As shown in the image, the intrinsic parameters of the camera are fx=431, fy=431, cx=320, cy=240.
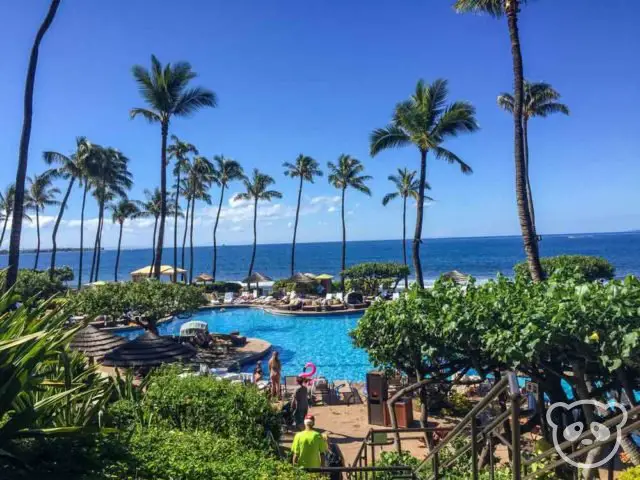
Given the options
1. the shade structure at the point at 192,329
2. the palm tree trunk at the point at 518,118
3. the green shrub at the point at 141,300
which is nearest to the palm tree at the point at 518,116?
the palm tree trunk at the point at 518,118

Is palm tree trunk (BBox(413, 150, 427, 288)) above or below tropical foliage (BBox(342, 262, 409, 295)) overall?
above

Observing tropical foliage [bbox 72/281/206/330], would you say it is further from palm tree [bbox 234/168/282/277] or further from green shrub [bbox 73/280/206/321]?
palm tree [bbox 234/168/282/277]

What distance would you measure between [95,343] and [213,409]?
366 inches

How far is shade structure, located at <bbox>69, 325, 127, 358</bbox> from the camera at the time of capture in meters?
13.3

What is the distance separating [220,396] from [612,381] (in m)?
5.54

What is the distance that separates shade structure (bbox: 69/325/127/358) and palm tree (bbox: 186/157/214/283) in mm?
27793

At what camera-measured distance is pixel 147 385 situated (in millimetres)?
7230

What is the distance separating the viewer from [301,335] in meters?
25.0

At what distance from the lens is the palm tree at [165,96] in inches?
892

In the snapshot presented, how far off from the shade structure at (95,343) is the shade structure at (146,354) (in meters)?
0.94

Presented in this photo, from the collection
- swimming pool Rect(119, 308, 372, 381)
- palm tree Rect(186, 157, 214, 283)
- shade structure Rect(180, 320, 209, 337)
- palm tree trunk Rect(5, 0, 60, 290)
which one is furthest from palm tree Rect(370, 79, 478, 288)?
palm tree Rect(186, 157, 214, 283)

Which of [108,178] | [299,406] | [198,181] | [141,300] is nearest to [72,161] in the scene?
[108,178]

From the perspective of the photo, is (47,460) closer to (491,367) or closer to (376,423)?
(491,367)

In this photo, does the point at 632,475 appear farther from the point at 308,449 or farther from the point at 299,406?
the point at 299,406
